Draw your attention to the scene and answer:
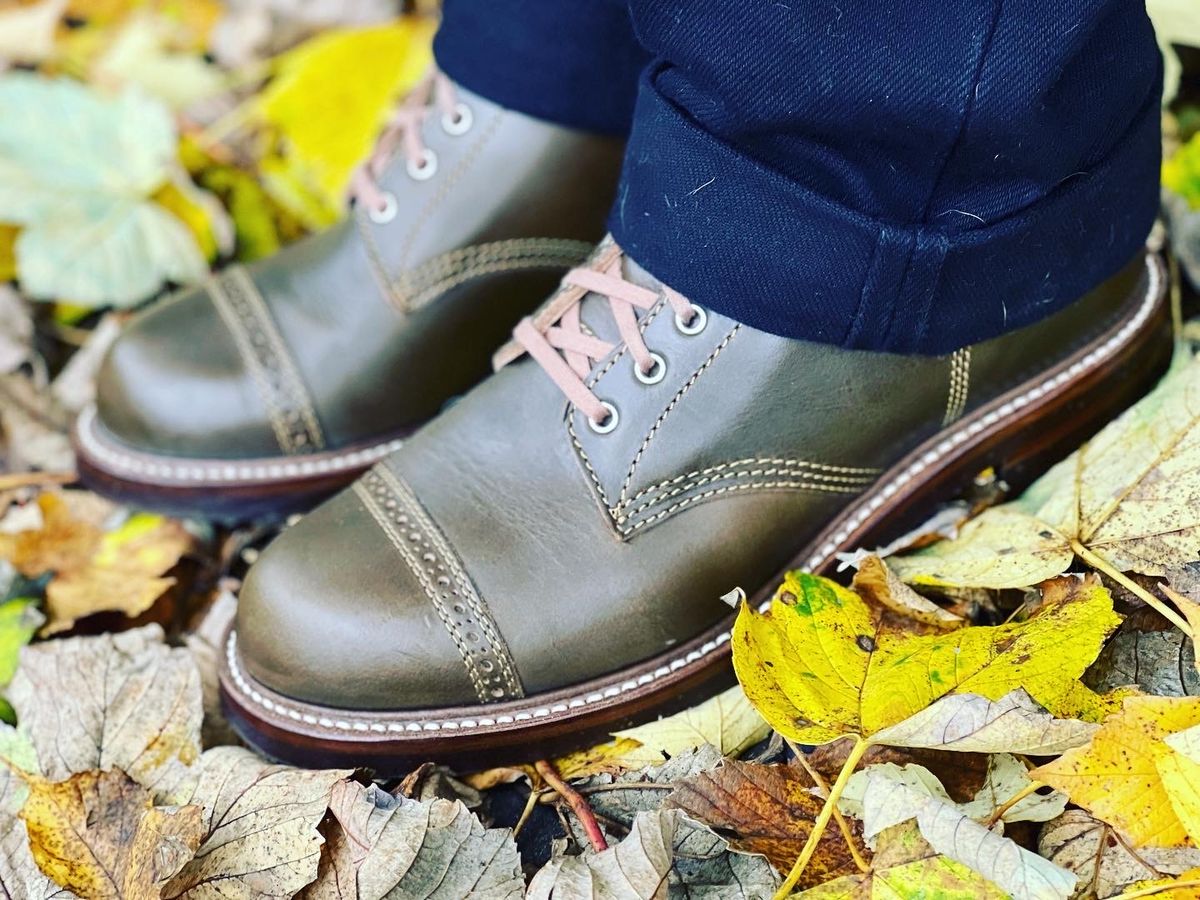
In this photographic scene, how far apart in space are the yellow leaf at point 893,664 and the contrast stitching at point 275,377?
0.75 m

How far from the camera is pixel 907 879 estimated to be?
0.93 meters

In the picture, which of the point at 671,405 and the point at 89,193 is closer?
the point at 671,405

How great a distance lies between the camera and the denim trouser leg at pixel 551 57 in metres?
1.36

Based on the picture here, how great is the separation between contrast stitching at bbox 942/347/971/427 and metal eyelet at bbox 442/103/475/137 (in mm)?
705

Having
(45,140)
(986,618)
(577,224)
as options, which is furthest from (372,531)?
(45,140)

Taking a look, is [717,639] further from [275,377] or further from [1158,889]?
[275,377]

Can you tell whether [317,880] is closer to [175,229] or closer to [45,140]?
[175,229]

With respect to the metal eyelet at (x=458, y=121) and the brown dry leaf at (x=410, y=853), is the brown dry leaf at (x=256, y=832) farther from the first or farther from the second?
the metal eyelet at (x=458, y=121)

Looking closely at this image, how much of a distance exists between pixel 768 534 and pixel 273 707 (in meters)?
0.58

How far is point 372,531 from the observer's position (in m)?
1.21

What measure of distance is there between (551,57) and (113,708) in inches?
37.2

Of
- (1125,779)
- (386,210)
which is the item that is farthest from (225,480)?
(1125,779)

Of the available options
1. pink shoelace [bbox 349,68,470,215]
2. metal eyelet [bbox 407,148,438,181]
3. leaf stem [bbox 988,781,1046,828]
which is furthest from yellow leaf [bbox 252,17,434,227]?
leaf stem [bbox 988,781,1046,828]

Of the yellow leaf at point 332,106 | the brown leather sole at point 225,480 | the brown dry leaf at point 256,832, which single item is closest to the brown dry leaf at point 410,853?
the brown dry leaf at point 256,832
